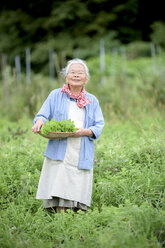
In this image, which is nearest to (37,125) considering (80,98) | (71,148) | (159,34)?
(71,148)

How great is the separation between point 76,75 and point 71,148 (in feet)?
2.62

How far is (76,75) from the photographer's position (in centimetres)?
375

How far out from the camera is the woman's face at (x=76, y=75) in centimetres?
375

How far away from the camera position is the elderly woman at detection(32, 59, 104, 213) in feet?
11.8

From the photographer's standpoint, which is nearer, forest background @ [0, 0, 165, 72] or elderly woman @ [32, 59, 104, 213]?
elderly woman @ [32, 59, 104, 213]

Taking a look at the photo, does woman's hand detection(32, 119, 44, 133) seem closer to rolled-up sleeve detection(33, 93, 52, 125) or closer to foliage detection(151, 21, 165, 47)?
rolled-up sleeve detection(33, 93, 52, 125)

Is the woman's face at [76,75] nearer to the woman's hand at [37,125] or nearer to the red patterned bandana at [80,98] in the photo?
the red patterned bandana at [80,98]

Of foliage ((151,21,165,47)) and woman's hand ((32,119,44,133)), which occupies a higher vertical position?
foliage ((151,21,165,47))

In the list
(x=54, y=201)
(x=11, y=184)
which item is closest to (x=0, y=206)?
(x=11, y=184)

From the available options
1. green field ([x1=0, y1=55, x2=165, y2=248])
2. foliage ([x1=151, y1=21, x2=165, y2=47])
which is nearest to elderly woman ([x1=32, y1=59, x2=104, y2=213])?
green field ([x1=0, y1=55, x2=165, y2=248])

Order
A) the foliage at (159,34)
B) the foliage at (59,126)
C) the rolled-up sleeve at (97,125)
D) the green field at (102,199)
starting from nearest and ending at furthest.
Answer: the green field at (102,199) < the foliage at (59,126) < the rolled-up sleeve at (97,125) < the foliage at (159,34)

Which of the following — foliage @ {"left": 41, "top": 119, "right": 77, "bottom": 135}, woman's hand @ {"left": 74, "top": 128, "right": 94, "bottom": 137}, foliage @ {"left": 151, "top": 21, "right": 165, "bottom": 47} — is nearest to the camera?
foliage @ {"left": 41, "top": 119, "right": 77, "bottom": 135}

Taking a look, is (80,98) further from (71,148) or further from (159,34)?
(159,34)

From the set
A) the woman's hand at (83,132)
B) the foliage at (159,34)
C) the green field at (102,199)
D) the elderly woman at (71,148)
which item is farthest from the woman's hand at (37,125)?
the foliage at (159,34)
